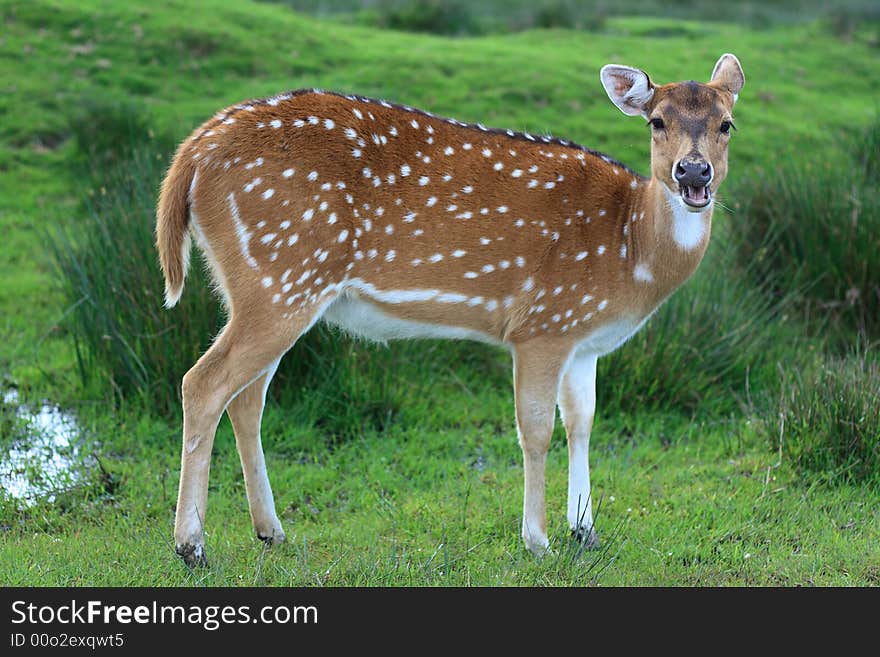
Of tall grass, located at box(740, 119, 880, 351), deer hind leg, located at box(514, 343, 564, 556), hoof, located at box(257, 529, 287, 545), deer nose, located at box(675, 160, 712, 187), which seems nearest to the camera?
deer nose, located at box(675, 160, 712, 187)

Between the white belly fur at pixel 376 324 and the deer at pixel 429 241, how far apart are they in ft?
0.03

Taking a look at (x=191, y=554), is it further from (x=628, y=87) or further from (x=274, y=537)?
(x=628, y=87)

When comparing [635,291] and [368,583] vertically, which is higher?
[635,291]

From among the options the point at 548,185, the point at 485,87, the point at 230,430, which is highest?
the point at 548,185

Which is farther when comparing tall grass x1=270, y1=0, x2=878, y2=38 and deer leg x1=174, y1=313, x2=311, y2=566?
tall grass x1=270, y1=0, x2=878, y2=38

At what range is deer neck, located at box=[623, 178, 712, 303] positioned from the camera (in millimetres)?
5855

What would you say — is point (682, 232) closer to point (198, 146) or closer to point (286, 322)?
point (286, 322)

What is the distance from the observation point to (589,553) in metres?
5.77

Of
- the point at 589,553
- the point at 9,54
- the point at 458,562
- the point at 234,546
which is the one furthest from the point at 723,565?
the point at 9,54

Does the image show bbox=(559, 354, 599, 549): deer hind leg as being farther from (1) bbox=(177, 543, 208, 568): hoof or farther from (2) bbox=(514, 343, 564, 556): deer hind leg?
(1) bbox=(177, 543, 208, 568): hoof

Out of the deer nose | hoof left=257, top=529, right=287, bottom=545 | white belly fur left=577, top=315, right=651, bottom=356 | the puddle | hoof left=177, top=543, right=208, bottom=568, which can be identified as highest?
the deer nose

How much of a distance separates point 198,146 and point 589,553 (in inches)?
107

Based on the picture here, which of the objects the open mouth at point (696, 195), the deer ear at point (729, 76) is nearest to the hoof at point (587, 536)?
the open mouth at point (696, 195)

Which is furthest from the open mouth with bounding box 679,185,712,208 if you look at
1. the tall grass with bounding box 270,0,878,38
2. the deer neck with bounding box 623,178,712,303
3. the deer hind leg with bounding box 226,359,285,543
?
the tall grass with bounding box 270,0,878,38
